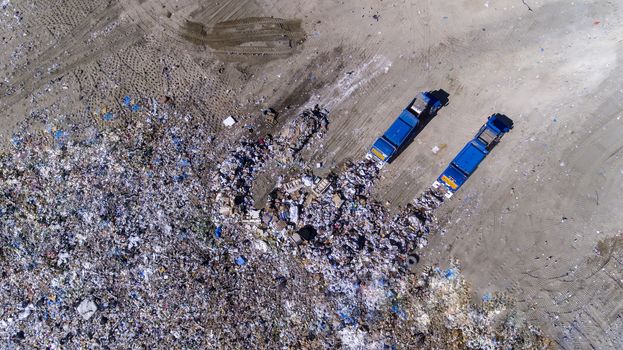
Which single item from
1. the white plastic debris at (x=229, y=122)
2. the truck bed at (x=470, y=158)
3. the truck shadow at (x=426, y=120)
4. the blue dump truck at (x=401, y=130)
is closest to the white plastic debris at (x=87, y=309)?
the white plastic debris at (x=229, y=122)

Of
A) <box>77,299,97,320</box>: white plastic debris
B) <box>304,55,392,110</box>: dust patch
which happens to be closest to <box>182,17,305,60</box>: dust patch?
<box>304,55,392,110</box>: dust patch

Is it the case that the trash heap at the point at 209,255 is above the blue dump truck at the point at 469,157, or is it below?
below

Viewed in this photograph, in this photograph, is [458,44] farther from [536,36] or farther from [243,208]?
[243,208]

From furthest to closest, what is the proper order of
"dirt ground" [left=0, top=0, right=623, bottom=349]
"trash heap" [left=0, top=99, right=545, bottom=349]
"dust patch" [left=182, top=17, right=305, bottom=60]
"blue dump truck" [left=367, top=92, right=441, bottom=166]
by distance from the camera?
"dust patch" [left=182, top=17, right=305, bottom=60], "dirt ground" [left=0, top=0, right=623, bottom=349], "blue dump truck" [left=367, top=92, right=441, bottom=166], "trash heap" [left=0, top=99, right=545, bottom=349]

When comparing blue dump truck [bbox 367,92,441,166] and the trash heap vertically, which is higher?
blue dump truck [bbox 367,92,441,166]

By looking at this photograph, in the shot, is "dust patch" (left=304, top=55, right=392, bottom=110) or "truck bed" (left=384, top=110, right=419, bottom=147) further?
"dust patch" (left=304, top=55, right=392, bottom=110)

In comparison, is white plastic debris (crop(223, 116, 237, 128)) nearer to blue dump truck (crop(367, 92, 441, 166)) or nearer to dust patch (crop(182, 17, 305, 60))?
dust patch (crop(182, 17, 305, 60))

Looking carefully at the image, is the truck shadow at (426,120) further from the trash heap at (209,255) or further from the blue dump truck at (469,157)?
the blue dump truck at (469,157)
